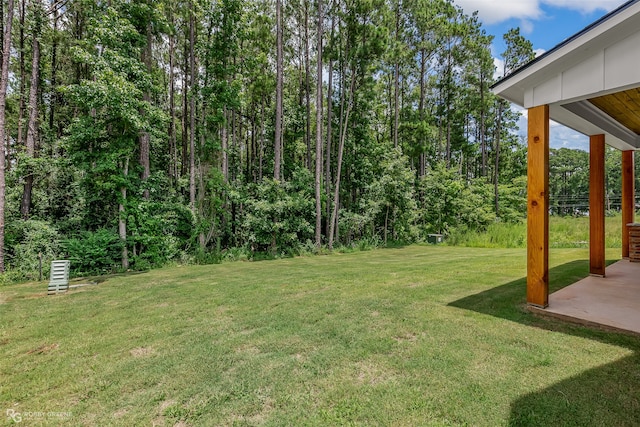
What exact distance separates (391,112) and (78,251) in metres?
17.4

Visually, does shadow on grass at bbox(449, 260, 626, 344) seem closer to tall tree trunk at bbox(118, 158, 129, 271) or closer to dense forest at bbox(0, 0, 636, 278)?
dense forest at bbox(0, 0, 636, 278)

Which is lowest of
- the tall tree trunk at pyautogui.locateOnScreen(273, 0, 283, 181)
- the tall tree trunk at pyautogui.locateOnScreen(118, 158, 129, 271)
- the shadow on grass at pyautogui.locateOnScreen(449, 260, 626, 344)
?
the shadow on grass at pyautogui.locateOnScreen(449, 260, 626, 344)

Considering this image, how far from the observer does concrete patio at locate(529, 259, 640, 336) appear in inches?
120

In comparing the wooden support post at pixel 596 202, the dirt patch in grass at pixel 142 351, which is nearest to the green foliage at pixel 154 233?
the dirt patch in grass at pixel 142 351

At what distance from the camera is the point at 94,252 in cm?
794

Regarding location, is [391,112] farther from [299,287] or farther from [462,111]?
[299,287]

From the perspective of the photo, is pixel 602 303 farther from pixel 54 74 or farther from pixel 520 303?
pixel 54 74

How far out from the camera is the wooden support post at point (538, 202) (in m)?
3.31

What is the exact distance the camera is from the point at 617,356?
2441mm

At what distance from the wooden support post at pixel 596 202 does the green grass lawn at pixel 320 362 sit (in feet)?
2.55

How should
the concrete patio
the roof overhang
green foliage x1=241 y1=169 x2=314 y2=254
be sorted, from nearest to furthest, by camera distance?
the roof overhang < the concrete patio < green foliage x1=241 y1=169 x2=314 y2=254

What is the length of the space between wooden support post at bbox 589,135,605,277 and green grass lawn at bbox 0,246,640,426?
0.78 meters

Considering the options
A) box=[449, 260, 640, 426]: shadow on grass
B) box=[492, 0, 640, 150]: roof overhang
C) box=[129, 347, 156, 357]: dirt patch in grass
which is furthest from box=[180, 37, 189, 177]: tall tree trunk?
box=[449, 260, 640, 426]: shadow on grass

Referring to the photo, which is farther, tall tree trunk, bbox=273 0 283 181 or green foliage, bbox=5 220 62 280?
tall tree trunk, bbox=273 0 283 181
